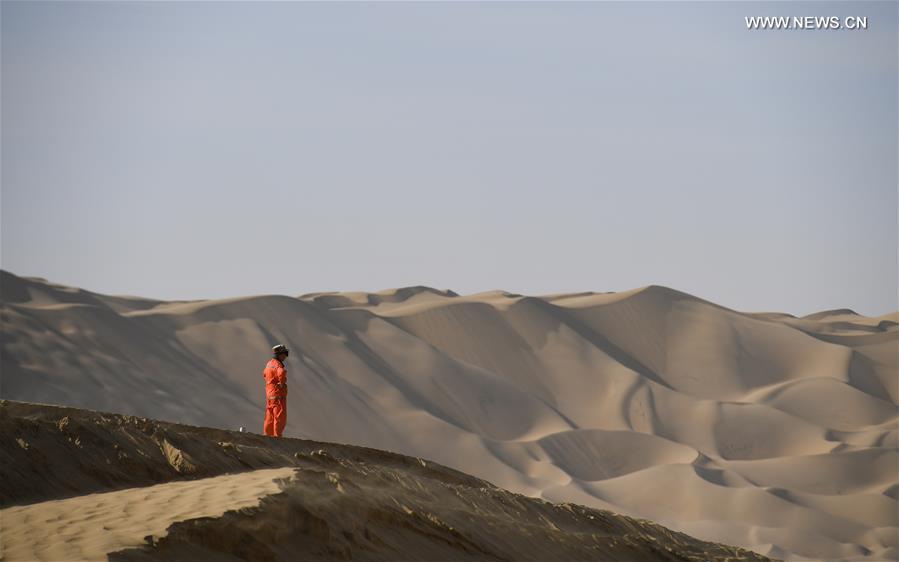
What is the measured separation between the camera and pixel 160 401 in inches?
1736

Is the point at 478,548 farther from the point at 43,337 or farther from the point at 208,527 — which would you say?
the point at 43,337

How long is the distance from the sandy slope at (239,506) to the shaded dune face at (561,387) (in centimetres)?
2574

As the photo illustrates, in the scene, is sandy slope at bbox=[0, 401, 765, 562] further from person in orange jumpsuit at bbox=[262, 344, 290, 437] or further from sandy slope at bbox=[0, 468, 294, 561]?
person in orange jumpsuit at bbox=[262, 344, 290, 437]

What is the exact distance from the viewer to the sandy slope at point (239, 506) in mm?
10031

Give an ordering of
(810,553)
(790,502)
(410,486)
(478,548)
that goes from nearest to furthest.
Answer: (478,548) < (410,486) < (810,553) < (790,502)

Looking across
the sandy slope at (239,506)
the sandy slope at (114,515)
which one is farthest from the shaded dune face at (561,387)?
the sandy slope at (114,515)

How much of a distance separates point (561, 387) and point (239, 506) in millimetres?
50598

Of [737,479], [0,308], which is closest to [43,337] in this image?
[0,308]

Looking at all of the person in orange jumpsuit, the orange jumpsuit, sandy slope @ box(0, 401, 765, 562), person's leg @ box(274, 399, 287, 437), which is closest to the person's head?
the person in orange jumpsuit

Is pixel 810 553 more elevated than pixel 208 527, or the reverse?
pixel 208 527

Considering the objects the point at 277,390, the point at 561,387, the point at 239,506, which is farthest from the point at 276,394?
the point at 561,387

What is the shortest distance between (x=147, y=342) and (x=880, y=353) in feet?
114

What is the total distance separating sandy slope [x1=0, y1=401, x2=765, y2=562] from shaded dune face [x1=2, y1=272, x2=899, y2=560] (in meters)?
25.7

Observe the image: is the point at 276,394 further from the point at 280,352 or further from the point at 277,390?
the point at 280,352
